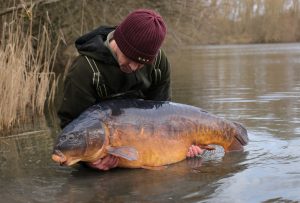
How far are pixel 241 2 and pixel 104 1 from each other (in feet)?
192

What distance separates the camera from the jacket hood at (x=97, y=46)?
4184mm

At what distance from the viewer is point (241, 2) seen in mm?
69750

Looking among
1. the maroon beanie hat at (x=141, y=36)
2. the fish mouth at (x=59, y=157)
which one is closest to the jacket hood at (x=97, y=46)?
the maroon beanie hat at (x=141, y=36)

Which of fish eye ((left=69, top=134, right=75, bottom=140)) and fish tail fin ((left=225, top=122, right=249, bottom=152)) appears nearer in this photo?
fish eye ((left=69, top=134, right=75, bottom=140))

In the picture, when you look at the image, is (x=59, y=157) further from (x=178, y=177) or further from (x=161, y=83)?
(x=161, y=83)

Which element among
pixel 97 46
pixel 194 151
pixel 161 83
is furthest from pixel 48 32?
pixel 194 151

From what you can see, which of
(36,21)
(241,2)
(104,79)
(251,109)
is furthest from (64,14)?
(241,2)

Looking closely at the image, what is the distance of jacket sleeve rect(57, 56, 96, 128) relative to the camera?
418 cm

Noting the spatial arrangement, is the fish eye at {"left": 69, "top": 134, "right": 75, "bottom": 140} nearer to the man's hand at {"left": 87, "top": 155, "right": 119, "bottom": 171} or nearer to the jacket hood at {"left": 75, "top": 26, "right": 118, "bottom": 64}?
the man's hand at {"left": 87, "top": 155, "right": 119, "bottom": 171}

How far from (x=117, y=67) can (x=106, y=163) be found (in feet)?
2.55

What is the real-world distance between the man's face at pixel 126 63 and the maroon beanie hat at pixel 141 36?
0.08 metres

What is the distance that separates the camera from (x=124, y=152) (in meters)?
3.92

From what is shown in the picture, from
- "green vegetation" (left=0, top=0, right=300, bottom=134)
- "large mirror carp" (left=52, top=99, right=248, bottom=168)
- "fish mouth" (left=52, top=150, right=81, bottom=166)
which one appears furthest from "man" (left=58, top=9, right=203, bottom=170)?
"green vegetation" (left=0, top=0, right=300, bottom=134)

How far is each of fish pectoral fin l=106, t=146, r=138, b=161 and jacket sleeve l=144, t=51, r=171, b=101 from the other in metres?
0.84
